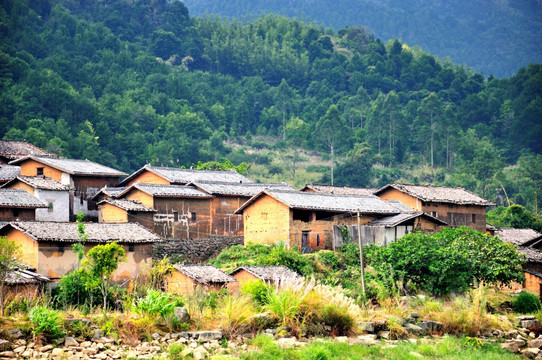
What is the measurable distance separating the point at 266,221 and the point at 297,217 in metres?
1.52

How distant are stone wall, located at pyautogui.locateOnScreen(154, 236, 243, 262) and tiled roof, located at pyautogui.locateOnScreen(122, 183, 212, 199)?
8.07 ft

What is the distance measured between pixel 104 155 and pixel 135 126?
1101cm

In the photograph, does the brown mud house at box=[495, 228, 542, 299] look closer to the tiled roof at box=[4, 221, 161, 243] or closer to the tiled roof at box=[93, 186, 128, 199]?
the tiled roof at box=[4, 221, 161, 243]

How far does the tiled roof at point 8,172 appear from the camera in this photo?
39.2 m

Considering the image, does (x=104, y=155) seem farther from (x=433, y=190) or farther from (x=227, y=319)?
(x=227, y=319)

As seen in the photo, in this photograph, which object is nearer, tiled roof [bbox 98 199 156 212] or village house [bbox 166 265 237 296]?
village house [bbox 166 265 237 296]

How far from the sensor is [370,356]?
1595 centimetres

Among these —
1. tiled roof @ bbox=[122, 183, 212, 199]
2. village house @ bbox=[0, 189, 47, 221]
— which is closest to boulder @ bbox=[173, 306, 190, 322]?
village house @ bbox=[0, 189, 47, 221]

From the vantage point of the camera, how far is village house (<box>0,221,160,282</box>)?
2623 cm

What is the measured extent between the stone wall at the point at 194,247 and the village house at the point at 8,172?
10.8 metres

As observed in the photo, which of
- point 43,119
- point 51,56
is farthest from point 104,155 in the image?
point 51,56

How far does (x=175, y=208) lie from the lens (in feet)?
121

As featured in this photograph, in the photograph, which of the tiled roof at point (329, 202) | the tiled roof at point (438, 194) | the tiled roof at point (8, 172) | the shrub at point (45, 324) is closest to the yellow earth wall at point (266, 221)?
the tiled roof at point (329, 202)

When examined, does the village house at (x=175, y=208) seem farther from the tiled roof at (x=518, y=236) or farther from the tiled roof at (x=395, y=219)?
the tiled roof at (x=518, y=236)
